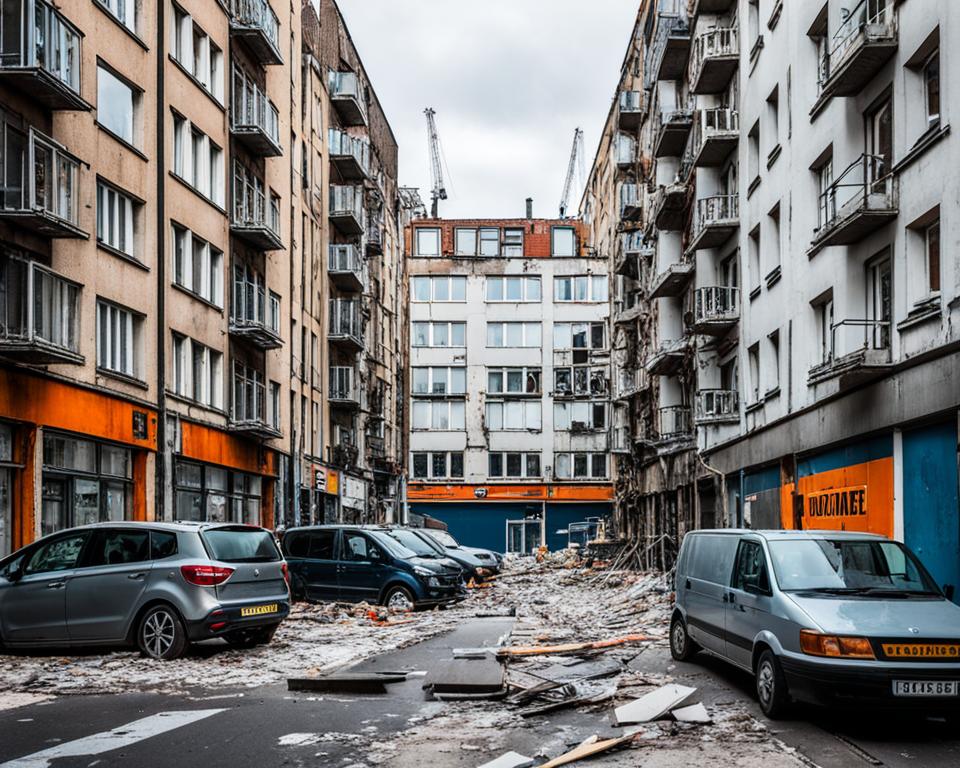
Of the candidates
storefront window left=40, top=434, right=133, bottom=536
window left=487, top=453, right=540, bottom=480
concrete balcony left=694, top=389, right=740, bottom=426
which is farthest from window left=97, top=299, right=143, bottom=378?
window left=487, top=453, right=540, bottom=480

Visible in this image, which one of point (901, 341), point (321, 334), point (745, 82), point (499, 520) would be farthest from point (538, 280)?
point (901, 341)

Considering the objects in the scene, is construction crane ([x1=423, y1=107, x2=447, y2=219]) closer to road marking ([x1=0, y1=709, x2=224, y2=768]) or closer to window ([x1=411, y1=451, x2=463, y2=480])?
window ([x1=411, y1=451, x2=463, y2=480])

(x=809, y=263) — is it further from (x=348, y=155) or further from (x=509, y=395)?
(x=509, y=395)

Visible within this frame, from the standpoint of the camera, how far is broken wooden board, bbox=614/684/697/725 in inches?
377

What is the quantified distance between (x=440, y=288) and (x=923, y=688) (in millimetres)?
59897

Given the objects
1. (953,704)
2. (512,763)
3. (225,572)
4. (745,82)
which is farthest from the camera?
(745,82)

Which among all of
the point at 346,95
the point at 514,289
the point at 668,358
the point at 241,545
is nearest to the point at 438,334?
the point at 514,289

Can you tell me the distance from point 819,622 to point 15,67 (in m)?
14.9

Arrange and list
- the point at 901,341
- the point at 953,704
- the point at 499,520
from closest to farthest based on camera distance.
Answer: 1. the point at 953,704
2. the point at 901,341
3. the point at 499,520

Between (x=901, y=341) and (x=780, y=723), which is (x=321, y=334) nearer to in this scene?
(x=901, y=341)

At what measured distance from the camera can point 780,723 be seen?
968 centimetres

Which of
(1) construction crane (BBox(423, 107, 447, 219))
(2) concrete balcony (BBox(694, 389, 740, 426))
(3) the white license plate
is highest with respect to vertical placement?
(1) construction crane (BBox(423, 107, 447, 219))

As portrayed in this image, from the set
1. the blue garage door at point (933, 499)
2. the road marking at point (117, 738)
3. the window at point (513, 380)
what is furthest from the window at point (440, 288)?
the road marking at point (117, 738)

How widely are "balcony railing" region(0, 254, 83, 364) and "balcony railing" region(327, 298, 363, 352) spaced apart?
2430cm
